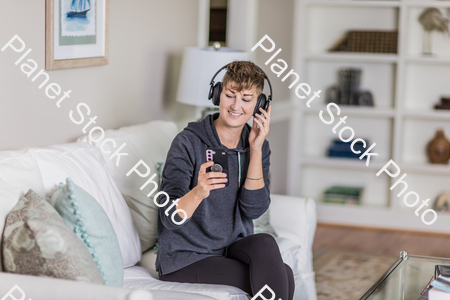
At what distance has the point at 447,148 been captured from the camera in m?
3.98

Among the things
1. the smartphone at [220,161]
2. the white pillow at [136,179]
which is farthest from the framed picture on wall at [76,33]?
the smartphone at [220,161]

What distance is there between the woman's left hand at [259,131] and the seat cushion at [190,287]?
18.7 inches

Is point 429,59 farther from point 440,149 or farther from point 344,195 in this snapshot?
point 344,195

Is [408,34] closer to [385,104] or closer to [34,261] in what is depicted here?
[385,104]

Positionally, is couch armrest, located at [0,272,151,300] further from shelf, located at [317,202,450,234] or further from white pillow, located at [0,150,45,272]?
shelf, located at [317,202,450,234]

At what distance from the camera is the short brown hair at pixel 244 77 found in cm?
179

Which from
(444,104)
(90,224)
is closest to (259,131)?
(90,224)

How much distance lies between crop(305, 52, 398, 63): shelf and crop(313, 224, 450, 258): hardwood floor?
123cm

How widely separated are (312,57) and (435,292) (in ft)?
8.75

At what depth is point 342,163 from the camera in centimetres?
412

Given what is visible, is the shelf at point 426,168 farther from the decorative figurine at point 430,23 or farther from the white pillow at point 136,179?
the white pillow at point 136,179

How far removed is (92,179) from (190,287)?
0.47 m

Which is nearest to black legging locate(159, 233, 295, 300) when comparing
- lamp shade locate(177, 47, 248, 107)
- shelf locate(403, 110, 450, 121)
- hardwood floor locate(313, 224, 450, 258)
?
lamp shade locate(177, 47, 248, 107)

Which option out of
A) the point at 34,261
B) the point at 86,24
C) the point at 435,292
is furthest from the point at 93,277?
the point at 86,24
